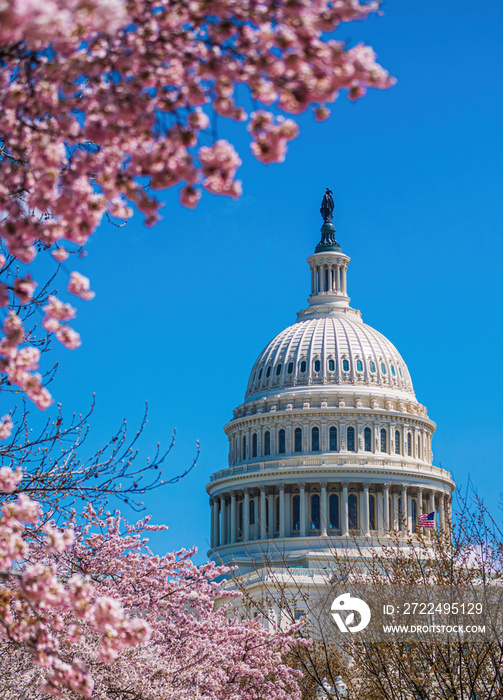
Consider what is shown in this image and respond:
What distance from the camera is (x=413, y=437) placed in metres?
125

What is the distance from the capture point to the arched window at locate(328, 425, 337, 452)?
12112 centimetres

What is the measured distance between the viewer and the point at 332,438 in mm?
121625

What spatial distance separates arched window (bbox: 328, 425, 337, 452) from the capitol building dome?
0.40 ft

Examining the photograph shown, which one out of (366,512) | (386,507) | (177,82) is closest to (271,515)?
(366,512)

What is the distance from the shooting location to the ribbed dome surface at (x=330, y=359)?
124625 mm

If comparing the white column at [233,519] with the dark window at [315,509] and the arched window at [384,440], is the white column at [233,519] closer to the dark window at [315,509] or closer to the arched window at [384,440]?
the dark window at [315,509]

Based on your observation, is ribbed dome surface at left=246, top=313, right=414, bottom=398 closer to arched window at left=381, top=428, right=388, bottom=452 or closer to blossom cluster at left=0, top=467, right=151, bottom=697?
arched window at left=381, top=428, right=388, bottom=452

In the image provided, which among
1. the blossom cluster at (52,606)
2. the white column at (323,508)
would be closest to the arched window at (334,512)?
the white column at (323,508)

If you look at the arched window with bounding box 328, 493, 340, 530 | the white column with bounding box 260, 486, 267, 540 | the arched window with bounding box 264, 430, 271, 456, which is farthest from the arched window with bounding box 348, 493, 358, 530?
the arched window with bounding box 264, 430, 271, 456

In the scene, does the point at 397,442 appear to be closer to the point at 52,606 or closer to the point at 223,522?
the point at 223,522

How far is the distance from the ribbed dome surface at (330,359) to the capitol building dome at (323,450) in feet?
0.43

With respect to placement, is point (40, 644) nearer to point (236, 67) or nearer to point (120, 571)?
point (236, 67)

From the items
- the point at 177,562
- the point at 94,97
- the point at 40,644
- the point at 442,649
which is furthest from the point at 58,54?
the point at 177,562

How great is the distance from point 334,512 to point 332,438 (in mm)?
8337
